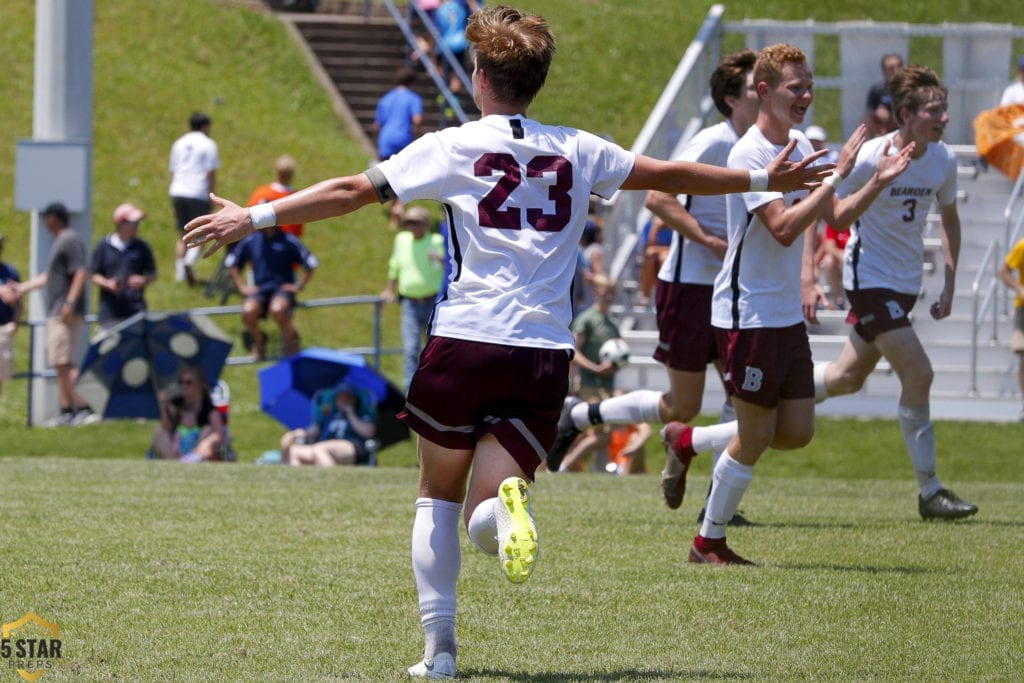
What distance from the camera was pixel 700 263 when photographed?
925 cm

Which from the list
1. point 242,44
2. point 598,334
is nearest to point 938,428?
point 598,334

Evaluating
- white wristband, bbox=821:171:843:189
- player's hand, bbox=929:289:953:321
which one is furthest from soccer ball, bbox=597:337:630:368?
white wristband, bbox=821:171:843:189

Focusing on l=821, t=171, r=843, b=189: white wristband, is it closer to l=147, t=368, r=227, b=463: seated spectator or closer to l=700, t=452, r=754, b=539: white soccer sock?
l=700, t=452, r=754, b=539: white soccer sock

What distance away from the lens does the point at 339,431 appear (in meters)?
14.9

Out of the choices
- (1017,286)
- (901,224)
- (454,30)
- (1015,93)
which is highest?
(454,30)

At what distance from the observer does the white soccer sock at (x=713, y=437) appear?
8523 millimetres

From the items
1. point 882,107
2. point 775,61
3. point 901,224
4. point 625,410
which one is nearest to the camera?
point 775,61

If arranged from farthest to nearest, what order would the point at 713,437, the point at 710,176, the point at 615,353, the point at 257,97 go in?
the point at 257,97 → the point at 615,353 → the point at 713,437 → the point at 710,176

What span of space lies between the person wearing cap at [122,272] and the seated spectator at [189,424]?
306cm

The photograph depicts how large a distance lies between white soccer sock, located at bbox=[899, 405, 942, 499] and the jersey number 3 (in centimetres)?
487

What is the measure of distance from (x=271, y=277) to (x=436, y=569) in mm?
13375

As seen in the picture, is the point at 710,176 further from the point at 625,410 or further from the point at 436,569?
the point at 625,410

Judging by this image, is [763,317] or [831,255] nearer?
[763,317]

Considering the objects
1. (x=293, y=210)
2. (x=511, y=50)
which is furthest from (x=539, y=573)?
(x=511, y=50)
